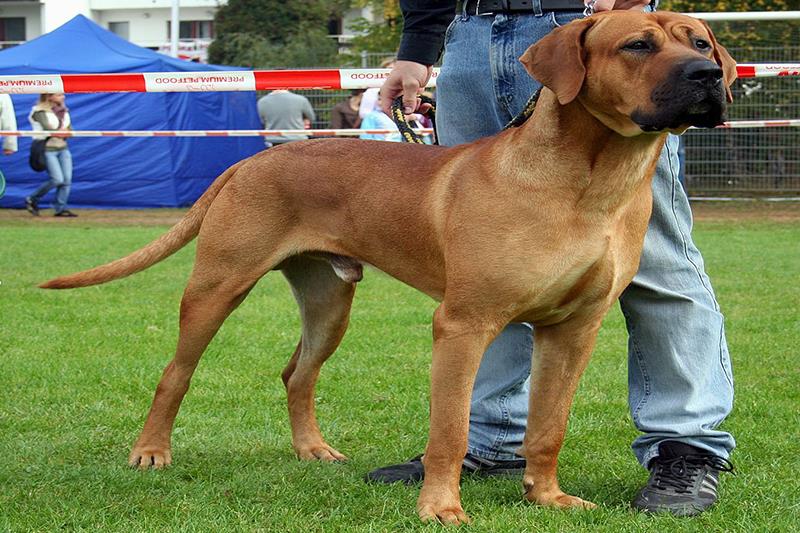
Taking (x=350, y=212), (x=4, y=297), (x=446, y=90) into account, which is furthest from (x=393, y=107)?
(x=4, y=297)

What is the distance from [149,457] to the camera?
4062 millimetres

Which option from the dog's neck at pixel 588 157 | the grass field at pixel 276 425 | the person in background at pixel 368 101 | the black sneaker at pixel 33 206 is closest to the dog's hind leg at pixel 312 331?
the grass field at pixel 276 425

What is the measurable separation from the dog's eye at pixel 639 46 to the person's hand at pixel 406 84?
45.5 inches

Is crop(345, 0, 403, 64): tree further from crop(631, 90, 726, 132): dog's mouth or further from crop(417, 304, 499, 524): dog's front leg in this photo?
crop(631, 90, 726, 132): dog's mouth

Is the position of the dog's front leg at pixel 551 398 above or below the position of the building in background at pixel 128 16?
below

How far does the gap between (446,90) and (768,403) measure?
217 cm

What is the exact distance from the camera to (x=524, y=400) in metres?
4.16

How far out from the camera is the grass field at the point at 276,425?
3.41 metres

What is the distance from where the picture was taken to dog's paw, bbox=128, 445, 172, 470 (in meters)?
4.04

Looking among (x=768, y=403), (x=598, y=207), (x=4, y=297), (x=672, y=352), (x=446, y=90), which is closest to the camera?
(x=598, y=207)

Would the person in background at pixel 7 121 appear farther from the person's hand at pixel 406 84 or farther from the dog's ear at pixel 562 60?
the dog's ear at pixel 562 60

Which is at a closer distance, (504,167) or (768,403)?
(504,167)

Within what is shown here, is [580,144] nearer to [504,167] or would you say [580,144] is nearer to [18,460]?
[504,167]

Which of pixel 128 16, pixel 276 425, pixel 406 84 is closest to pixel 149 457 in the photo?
pixel 276 425
